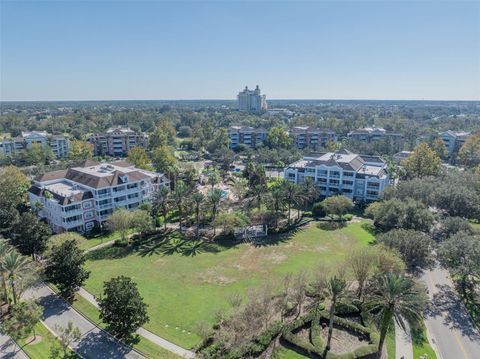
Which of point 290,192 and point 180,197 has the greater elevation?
point 290,192

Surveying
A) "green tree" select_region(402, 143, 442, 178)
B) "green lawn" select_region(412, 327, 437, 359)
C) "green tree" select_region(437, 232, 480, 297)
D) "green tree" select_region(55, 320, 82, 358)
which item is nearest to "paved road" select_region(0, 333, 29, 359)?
"green tree" select_region(55, 320, 82, 358)

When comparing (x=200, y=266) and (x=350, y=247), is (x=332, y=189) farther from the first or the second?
(x=200, y=266)

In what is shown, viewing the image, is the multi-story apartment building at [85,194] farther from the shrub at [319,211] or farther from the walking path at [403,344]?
the walking path at [403,344]

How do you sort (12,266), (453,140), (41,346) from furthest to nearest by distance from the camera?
(453,140), (12,266), (41,346)

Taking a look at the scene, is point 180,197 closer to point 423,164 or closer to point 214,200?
point 214,200

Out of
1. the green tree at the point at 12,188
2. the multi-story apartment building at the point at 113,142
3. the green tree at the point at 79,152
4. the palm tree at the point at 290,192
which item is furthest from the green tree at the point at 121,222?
the multi-story apartment building at the point at 113,142

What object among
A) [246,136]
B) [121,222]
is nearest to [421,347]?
[121,222]
